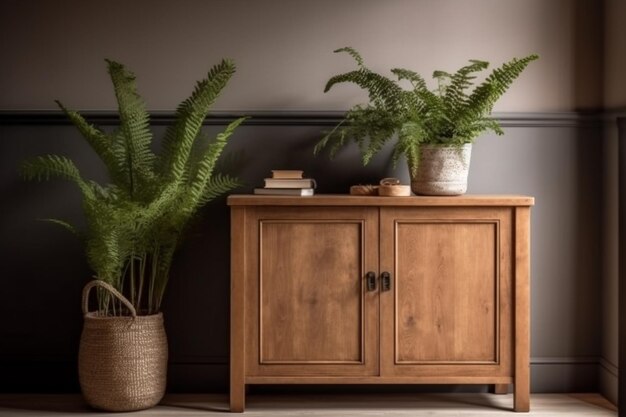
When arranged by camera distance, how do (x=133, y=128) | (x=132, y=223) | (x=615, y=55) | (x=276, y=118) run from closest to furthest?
(x=132, y=223) → (x=133, y=128) → (x=615, y=55) → (x=276, y=118)

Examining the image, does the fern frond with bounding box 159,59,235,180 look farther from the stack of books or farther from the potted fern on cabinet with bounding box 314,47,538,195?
the potted fern on cabinet with bounding box 314,47,538,195

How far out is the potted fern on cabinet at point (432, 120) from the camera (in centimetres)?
286

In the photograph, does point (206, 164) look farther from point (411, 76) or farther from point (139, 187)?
point (411, 76)

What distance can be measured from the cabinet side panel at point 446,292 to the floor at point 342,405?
218 mm

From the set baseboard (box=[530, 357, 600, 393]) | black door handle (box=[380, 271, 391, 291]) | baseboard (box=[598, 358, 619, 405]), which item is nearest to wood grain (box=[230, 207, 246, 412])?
black door handle (box=[380, 271, 391, 291])

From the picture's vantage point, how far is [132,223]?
284 cm

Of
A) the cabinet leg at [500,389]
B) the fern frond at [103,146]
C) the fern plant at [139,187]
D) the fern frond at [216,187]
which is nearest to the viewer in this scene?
the fern plant at [139,187]

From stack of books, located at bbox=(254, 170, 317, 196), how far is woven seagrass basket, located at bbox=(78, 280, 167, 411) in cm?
64

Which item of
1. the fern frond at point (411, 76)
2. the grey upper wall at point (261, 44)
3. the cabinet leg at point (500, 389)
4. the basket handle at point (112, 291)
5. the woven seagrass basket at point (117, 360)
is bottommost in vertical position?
the cabinet leg at point (500, 389)

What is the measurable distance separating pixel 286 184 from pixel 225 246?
0.44m

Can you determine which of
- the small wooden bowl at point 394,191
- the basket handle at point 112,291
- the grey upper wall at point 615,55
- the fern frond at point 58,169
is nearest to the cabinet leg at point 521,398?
the small wooden bowl at point 394,191

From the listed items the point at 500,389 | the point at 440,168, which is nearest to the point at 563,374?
the point at 500,389

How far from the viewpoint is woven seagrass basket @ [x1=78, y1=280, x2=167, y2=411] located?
2873 mm

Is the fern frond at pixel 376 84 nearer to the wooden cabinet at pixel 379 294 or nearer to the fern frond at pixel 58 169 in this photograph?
the wooden cabinet at pixel 379 294
